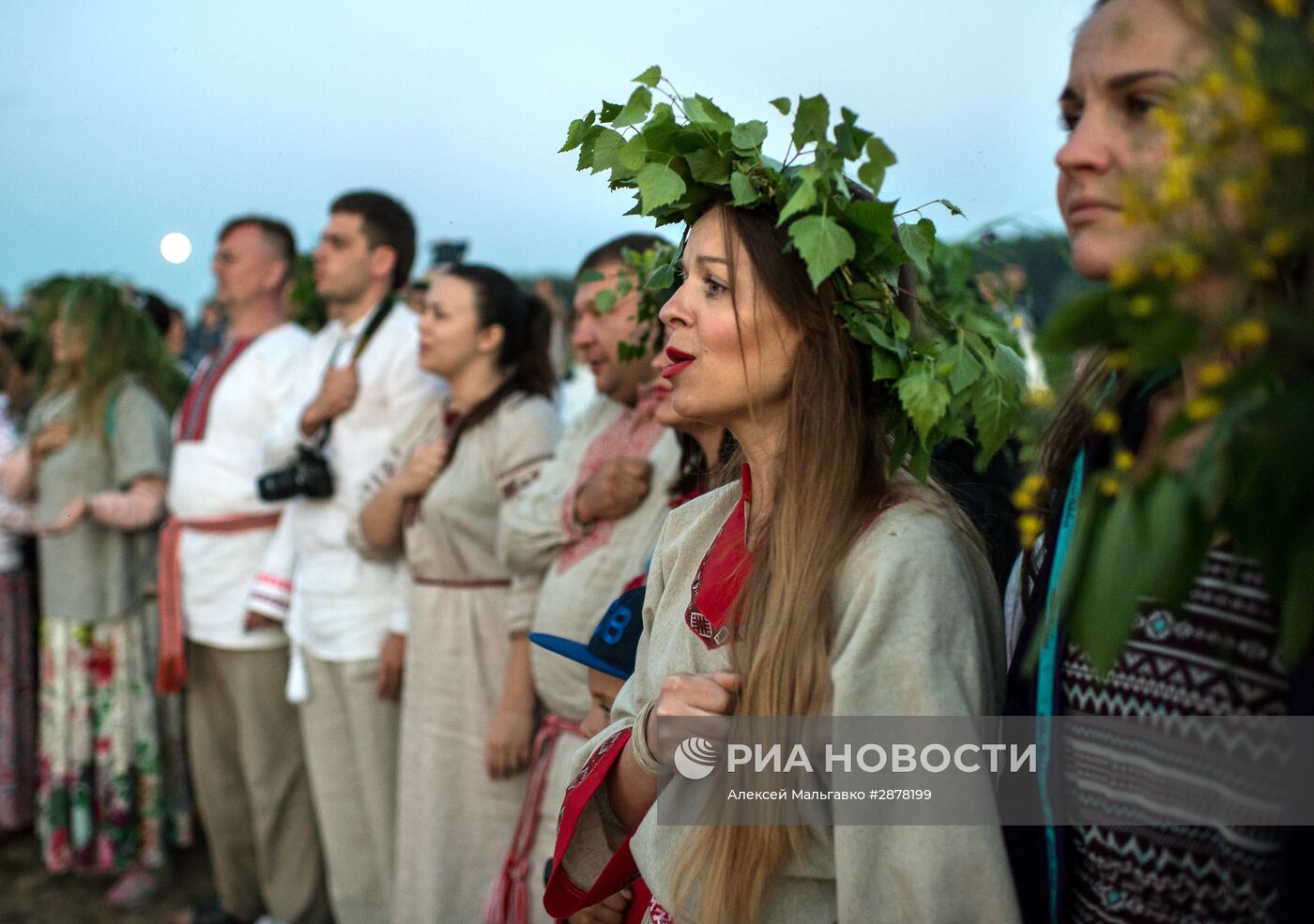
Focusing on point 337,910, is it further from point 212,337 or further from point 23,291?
point 212,337

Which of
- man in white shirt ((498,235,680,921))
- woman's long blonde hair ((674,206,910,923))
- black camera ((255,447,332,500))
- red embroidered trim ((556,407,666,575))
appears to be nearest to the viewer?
woman's long blonde hair ((674,206,910,923))

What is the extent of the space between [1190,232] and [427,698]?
3022 mm

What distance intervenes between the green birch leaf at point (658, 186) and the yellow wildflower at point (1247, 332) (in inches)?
37.6

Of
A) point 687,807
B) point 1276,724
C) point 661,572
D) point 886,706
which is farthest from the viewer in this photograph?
A: point 661,572

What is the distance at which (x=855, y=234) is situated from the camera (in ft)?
5.53

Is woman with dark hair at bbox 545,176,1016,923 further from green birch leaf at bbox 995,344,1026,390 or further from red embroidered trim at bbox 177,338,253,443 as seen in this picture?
red embroidered trim at bbox 177,338,253,443

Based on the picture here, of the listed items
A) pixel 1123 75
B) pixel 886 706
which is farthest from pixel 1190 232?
pixel 886 706

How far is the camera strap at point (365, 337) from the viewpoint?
4.06 metres

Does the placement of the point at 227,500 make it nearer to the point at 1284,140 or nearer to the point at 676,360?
the point at 676,360

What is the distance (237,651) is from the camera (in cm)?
424

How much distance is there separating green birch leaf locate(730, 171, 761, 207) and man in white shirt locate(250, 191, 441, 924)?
7.86 feet

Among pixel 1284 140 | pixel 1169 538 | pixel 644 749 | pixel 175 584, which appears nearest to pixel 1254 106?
pixel 1284 140

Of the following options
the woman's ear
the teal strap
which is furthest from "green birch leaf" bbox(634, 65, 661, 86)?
the woman's ear

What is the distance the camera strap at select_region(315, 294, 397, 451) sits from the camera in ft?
13.3
